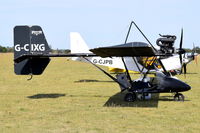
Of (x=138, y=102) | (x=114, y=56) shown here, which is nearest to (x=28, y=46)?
(x=114, y=56)

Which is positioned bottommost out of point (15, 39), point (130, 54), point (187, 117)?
point (187, 117)

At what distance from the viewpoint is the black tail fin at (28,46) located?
13953 millimetres

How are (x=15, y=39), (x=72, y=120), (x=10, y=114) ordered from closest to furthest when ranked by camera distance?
(x=72, y=120) < (x=10, y=114) < (x=15, y=39)

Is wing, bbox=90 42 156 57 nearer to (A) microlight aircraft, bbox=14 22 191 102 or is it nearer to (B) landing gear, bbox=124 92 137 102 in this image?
(A) microlight aircraft, bbox=14 22 191 102

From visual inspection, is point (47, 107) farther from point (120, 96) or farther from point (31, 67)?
point (120, 96)

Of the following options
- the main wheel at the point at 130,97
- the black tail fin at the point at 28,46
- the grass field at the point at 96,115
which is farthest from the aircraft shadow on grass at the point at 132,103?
the black tail fin at the point at 28,46

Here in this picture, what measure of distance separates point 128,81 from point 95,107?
2.20 meters

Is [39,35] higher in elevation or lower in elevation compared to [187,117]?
higher

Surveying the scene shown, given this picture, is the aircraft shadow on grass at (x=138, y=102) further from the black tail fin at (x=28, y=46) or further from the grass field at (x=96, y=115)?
the black tail fin at (x=28, y=46)

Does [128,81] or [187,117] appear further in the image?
[128,81]

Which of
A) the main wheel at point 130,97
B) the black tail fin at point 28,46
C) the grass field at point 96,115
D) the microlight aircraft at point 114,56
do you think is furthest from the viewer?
the black tail fin at point 28,46

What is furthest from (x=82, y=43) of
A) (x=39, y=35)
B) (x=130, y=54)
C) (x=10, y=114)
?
(x=10, y=114)

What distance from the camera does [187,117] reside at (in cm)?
983

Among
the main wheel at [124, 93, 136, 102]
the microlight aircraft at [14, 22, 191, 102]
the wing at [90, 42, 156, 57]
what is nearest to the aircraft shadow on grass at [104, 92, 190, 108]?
the main wheel at [124, 93, 136, 102]
